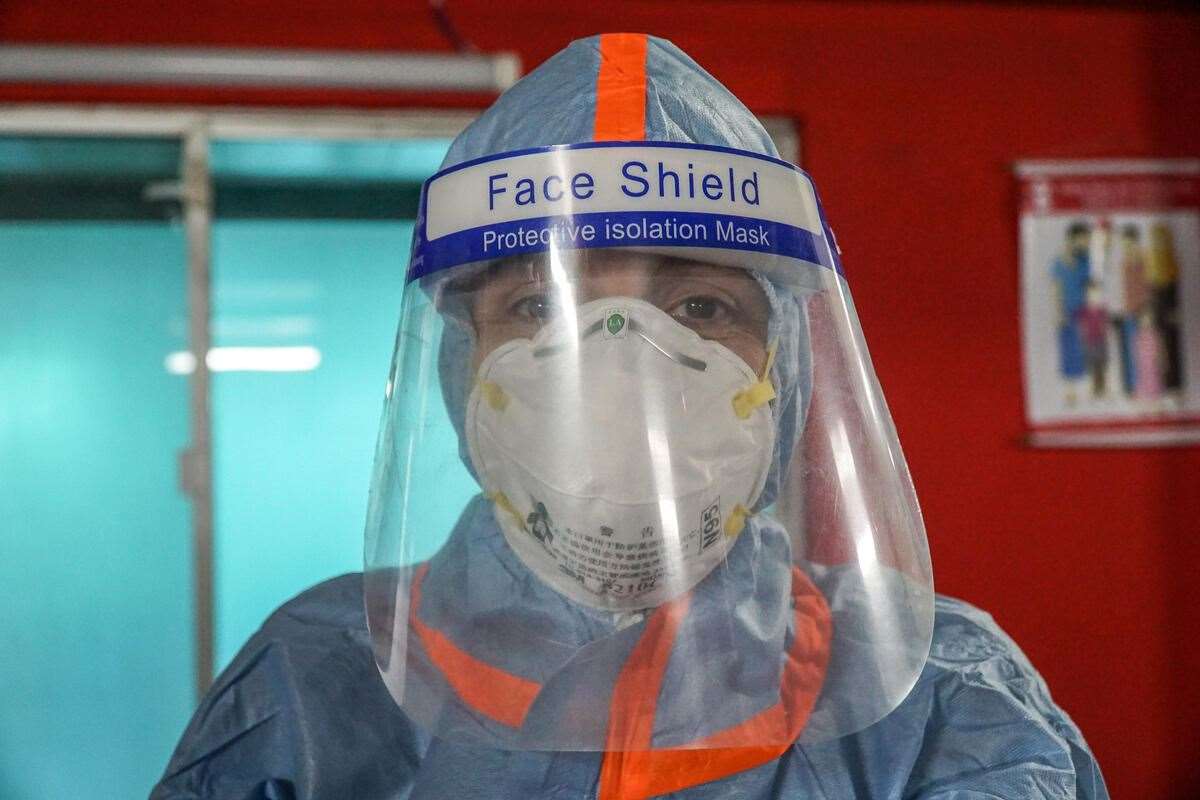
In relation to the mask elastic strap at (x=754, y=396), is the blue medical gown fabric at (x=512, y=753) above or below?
below

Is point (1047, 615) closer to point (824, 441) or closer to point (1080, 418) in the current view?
point (1080, 418)

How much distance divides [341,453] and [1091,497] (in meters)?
1.85

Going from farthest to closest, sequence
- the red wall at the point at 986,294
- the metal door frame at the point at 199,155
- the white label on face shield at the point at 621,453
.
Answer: the red wall at the point at 986,294
the metal door frame at the point at 199,155
the white label on face shield at the point at 621,453

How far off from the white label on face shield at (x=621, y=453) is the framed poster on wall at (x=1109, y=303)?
180 centimetres

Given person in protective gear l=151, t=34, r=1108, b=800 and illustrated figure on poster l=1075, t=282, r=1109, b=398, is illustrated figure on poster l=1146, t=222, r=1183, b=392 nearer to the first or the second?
illustrated figure on poster l=1075, t=282, r=1109, b=398

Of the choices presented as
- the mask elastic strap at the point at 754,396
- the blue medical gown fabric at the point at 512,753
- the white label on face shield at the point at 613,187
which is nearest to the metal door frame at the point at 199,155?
the blue medical gown fabric at the point at 512,753

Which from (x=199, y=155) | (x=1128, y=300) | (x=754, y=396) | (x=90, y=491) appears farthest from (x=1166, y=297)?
(x=90, y=491)

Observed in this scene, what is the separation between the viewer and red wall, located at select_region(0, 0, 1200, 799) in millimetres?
2160

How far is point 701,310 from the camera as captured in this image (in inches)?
27.2

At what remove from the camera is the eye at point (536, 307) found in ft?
2.13

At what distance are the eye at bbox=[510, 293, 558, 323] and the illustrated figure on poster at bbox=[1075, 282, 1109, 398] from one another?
6.40 ft

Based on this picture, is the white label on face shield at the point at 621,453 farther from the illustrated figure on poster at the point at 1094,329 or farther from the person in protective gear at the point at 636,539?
the illustrated figure on poster at the point at 1094,329

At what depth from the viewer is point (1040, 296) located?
220cm

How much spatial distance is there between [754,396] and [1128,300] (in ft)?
6.38
